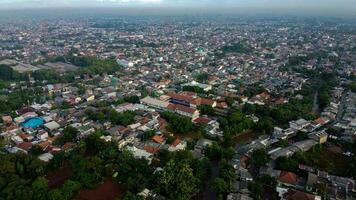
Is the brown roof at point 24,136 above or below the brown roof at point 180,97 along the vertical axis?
below

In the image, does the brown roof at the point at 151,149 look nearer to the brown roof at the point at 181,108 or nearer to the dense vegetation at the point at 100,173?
the dense vegetation at the point at 100,173

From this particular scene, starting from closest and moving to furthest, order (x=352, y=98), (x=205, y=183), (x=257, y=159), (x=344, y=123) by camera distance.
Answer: (x=205, y=183) < (x=257, y=159) < (x=344, y=123) < (x=352, y=98)

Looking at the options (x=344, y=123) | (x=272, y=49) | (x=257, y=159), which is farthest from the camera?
(x=272, y=49)

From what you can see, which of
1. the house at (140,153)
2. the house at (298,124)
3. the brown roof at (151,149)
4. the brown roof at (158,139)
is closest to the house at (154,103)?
the brown roof at (158,139)

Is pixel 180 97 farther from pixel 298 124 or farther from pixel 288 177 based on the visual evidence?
pixel 288 177

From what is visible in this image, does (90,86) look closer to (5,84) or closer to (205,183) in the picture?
(5,84)

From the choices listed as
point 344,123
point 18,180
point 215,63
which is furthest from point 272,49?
point 18,180

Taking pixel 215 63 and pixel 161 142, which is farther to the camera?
pixel 215 63
